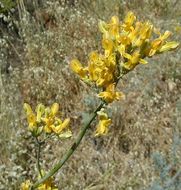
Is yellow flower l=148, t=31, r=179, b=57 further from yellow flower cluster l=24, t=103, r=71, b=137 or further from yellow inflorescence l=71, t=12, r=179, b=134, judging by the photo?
yellow flower cluster l=24, t=103, r=71, b=137

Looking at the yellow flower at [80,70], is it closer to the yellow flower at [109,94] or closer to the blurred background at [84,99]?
the yellow flower at [109,94]

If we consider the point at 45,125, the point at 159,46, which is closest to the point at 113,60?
the point at 159,46

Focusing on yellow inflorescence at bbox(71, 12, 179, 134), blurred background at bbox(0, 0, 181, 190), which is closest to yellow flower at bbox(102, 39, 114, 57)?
yellow inflorescence at bbox(71, 12, 179, 134)

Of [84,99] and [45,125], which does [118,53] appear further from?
[84,99]

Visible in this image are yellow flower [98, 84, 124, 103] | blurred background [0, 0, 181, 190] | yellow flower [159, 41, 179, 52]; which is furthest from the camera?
blurred background [0, 0, 181, 190]

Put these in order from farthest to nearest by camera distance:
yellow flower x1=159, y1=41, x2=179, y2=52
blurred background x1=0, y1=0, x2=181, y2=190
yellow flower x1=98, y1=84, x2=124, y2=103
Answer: blurred background x1=0, y1=0, x2=181, y2=190 → yellow flower x1=159, y1=41, x2=179, y2=52 → yellow flower x1=98, y1=84, x2=124, y2=103

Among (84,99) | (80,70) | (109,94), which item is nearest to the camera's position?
(109,94)

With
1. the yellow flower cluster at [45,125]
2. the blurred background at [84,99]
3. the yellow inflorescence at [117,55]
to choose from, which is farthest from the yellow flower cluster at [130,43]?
the blurred background at [84,99]
